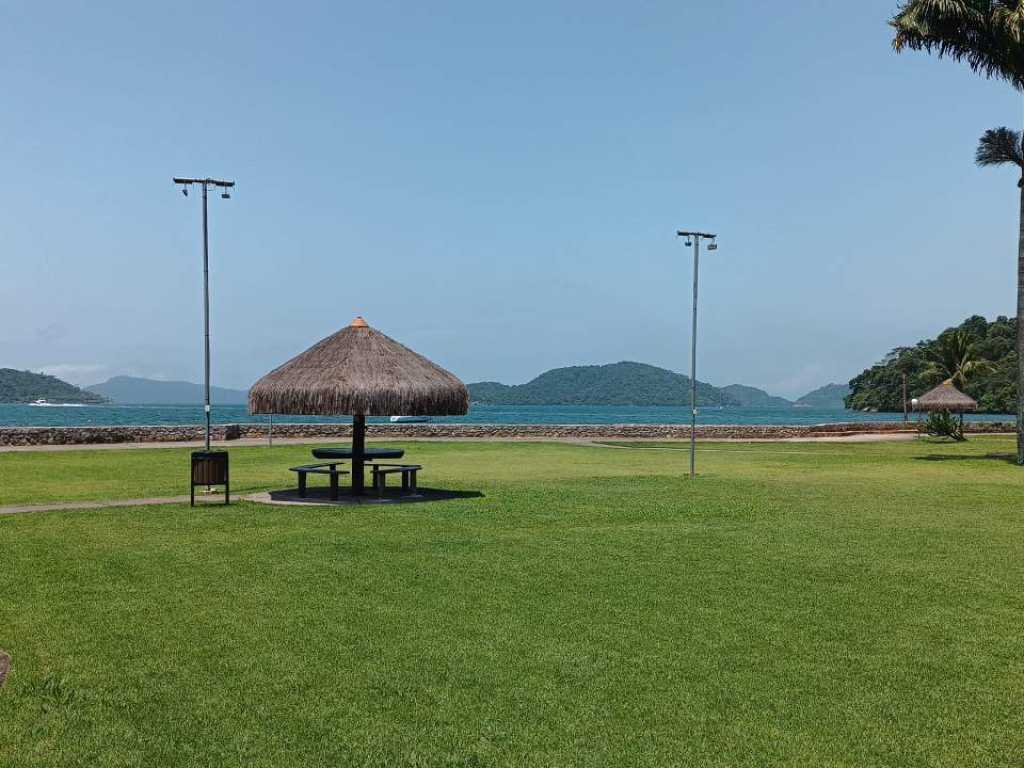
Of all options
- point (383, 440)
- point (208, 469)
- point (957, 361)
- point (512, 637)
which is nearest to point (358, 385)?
point (208, 469)

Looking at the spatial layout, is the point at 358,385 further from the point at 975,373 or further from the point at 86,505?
the point at 975,373

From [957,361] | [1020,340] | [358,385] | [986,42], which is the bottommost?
[358,385]

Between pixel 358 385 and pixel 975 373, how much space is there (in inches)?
2861

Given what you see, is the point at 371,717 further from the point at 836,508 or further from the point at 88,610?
the point at 836,508

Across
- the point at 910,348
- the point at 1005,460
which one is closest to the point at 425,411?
the point at 1005,460

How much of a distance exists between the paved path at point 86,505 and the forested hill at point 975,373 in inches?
2741

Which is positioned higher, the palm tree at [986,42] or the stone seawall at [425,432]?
the palm tree at [986,42]

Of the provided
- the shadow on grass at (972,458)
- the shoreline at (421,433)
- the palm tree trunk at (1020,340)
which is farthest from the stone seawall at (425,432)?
the palm tree trunk at (1020,340)

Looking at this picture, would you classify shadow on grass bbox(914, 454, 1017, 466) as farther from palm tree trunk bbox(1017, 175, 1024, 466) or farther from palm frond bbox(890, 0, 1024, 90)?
palm frond bbox(890, 0, 1024, 90)

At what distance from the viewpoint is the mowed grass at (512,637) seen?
459 cm

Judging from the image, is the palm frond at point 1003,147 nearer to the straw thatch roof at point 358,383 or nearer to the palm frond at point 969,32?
the palm frond at point 969,32

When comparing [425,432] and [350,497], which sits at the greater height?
[425,432]

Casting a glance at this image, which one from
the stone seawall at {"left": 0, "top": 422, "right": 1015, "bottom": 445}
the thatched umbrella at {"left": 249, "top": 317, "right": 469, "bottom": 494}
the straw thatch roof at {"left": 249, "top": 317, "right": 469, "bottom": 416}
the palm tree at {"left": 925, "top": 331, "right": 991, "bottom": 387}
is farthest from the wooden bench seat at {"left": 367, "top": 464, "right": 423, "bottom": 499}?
the palm tree at {"left": 925, "top": 331, "right": 991, "bottom": 387}

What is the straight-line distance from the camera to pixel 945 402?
4388 centimetres
